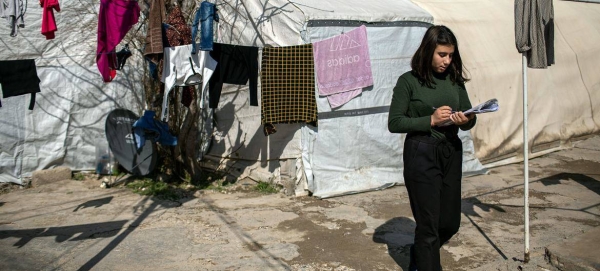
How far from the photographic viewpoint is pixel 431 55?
4.10m

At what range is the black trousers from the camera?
4.10 metres

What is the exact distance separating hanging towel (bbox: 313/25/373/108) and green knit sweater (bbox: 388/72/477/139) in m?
3.48

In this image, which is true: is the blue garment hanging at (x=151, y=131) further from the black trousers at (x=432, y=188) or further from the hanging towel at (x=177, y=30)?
the black trousers at (x=432, y=188)

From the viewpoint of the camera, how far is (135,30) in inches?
345

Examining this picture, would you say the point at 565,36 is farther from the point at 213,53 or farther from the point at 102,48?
the point at 102,48

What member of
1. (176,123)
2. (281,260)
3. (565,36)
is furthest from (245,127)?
(565,36)

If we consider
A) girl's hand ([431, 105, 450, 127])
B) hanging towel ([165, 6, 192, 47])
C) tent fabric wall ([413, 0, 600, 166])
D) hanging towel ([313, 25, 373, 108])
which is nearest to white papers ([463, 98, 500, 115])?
girl's hand ([431, 105, 450, 127])

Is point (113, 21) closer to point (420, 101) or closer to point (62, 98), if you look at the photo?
point (62, 98)

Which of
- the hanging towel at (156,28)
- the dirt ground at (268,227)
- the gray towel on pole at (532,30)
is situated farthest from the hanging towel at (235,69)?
the gray towel on pole at (532,30)

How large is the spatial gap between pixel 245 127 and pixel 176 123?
106 cm

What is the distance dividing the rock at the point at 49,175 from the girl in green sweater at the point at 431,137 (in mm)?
6171

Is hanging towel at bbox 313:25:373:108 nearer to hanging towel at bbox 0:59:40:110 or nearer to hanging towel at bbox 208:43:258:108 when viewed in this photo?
hanging towel at bbox 208:43:258:108

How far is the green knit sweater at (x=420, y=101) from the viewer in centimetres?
412

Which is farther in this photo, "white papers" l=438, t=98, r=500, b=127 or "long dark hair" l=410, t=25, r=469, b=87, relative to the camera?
"long dark hair" l=410, t=25, r=469, b=87
